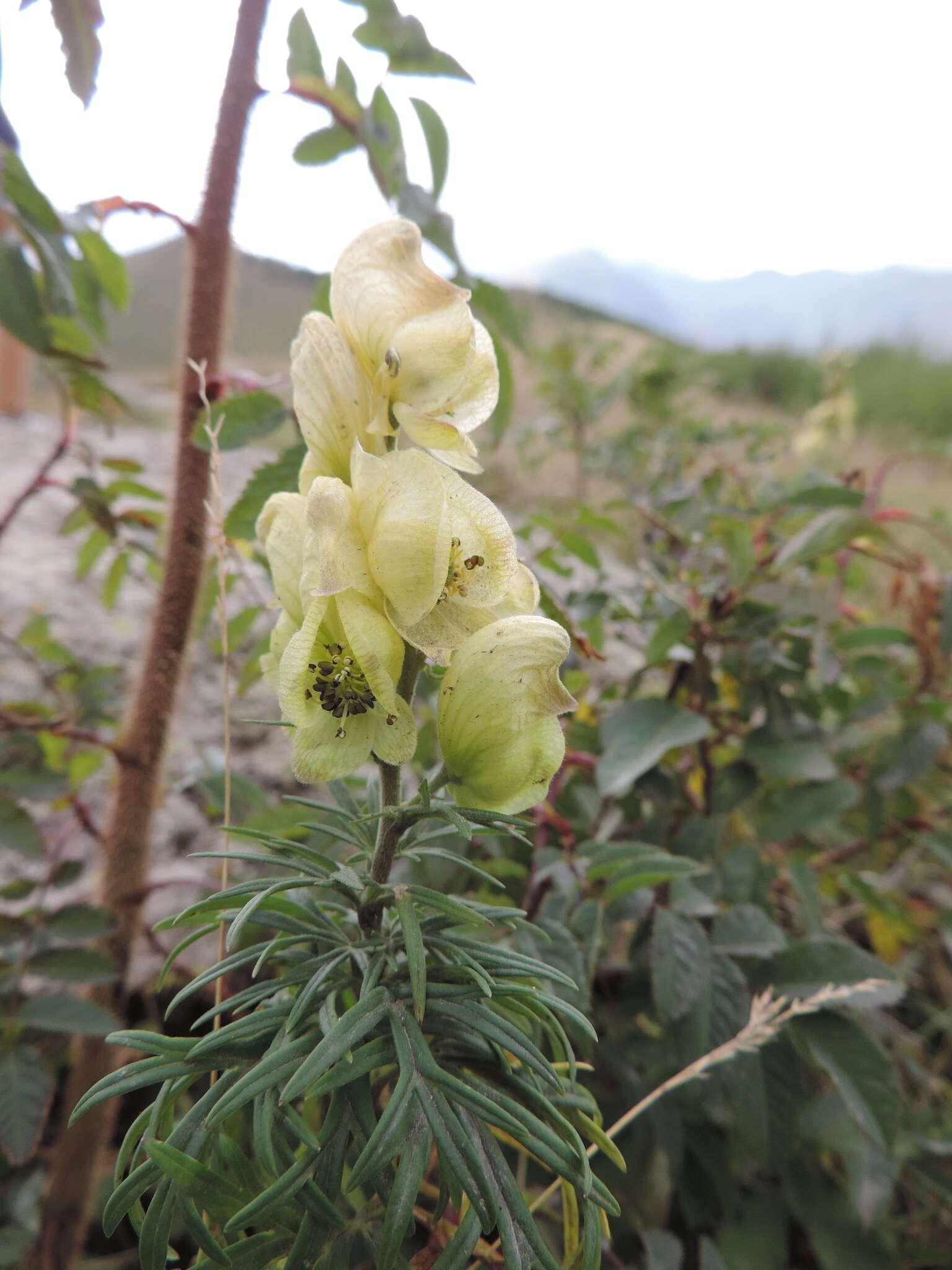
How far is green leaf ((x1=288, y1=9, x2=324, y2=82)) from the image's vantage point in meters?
0.70

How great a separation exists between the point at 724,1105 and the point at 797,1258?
404 mm

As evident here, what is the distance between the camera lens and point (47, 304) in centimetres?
78

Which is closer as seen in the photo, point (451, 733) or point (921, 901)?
point (451, 733)

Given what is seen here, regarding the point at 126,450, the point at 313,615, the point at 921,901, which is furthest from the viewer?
the point at 126,450

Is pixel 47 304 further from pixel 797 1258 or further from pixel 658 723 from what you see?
pixel 797 1258

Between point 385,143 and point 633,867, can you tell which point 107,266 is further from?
point 633,867

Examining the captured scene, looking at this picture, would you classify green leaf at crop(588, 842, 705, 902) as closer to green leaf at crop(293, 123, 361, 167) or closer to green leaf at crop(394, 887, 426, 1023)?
green leaf at crop(394, 887, 426, 1023)

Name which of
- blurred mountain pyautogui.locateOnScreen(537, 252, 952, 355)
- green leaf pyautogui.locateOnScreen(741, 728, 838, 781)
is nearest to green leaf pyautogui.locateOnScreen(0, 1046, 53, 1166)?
green leaf pyautogui.locateOnScreen(741, 728, 838, 781)

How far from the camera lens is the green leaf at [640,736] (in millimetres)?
737

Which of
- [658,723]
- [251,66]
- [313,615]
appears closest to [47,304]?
[251,66]

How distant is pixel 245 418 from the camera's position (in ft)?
2.10

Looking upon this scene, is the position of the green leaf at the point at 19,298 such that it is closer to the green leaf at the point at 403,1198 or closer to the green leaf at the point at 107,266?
the green leaf at the point at 107,266

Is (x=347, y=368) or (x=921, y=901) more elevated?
(x=347, y=368)

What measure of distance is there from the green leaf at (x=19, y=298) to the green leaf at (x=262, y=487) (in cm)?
29
